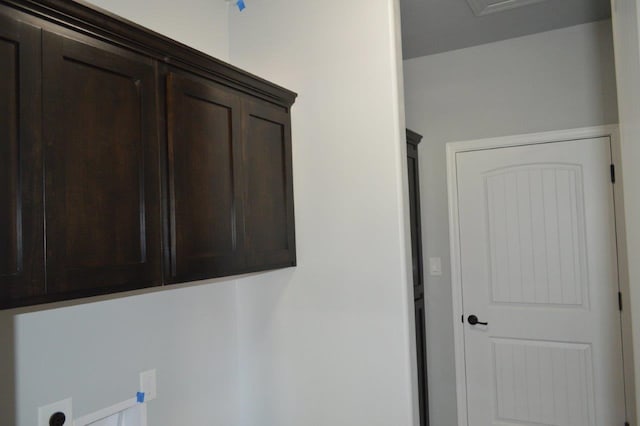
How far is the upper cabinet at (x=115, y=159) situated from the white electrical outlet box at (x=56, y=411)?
1.63 ft

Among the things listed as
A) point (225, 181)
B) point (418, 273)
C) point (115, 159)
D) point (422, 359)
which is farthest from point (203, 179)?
point (422, 359)

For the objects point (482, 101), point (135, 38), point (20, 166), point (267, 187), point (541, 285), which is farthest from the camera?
point (482, 101)

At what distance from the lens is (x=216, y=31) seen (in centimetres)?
238

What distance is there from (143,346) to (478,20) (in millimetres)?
2577

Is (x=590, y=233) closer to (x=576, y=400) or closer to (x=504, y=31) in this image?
(x=576, y=400)

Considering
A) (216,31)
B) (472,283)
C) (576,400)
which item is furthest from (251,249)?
(576,400)

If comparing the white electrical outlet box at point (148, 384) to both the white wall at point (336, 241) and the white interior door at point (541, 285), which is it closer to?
the white wall at point (336, 241)

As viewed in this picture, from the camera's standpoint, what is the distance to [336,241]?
2146 millimetres

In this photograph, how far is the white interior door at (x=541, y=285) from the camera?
287cm

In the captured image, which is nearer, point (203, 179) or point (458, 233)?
point (203, 179)

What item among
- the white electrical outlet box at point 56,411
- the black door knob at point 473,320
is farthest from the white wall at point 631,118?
the white electrical outlet box at point 56,411

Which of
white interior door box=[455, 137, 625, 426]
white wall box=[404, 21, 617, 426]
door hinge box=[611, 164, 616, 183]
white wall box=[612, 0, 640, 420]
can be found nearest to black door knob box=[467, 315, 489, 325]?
white interior door box=[455, 137, 625, 426]

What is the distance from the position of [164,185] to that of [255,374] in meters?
1.22

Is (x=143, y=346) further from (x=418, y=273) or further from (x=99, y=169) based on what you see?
(x=418, y=273)
